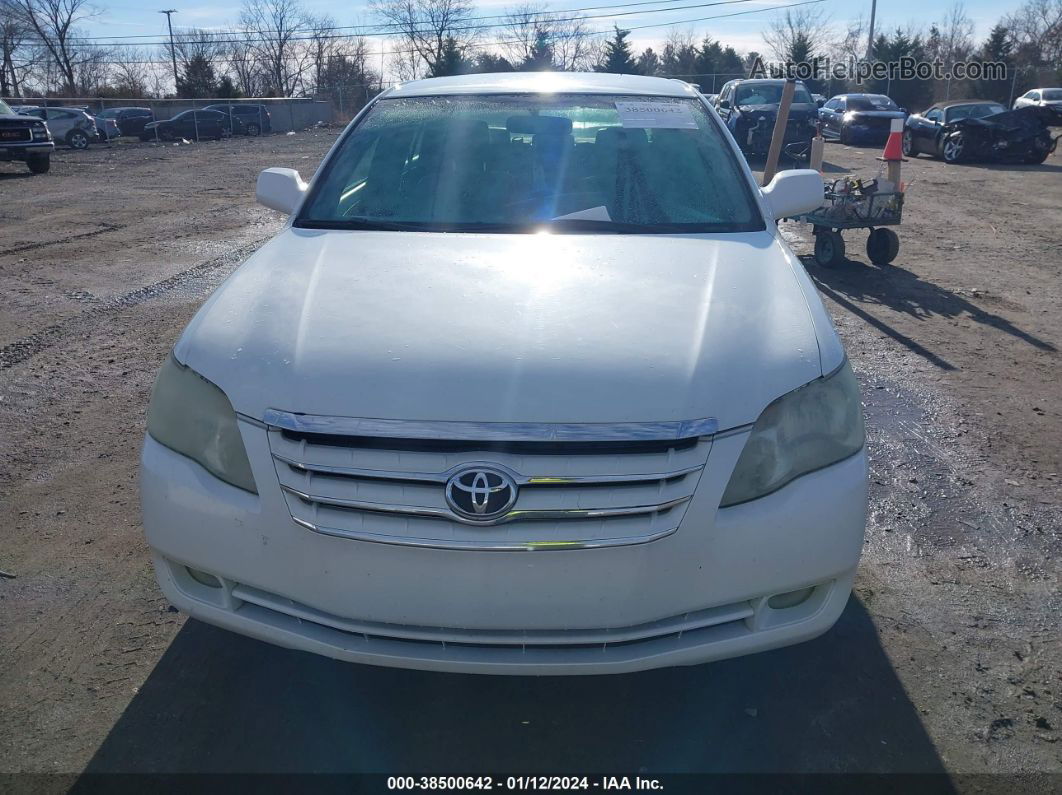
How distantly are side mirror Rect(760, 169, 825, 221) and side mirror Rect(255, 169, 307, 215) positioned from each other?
6.46 feet

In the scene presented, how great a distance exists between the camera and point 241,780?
2268 mm

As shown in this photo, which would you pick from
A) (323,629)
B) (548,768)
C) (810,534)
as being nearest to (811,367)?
(810,534)

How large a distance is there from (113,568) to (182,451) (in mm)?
1205

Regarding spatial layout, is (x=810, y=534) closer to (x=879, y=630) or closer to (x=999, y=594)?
(x=879, y=630)

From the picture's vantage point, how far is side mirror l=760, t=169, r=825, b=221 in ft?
12.3

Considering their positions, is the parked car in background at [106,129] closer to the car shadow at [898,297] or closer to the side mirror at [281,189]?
the car shadow at [898,297]

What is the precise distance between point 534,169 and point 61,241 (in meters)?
8.48

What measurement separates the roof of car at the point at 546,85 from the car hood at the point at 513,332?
4.03ft

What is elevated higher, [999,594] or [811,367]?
[811,367]

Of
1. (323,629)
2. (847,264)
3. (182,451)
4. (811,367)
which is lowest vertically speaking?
(847,264)

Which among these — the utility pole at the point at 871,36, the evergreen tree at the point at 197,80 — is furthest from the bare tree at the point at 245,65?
the utility pole at the point at 871,36

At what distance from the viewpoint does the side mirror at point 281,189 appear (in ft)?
12.5

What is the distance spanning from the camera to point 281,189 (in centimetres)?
385

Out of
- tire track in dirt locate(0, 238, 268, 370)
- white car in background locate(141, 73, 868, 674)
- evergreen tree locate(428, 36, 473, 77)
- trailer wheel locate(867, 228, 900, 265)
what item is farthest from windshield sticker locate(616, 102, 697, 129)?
evergreen tree locate(428, 36, 473, 77)
